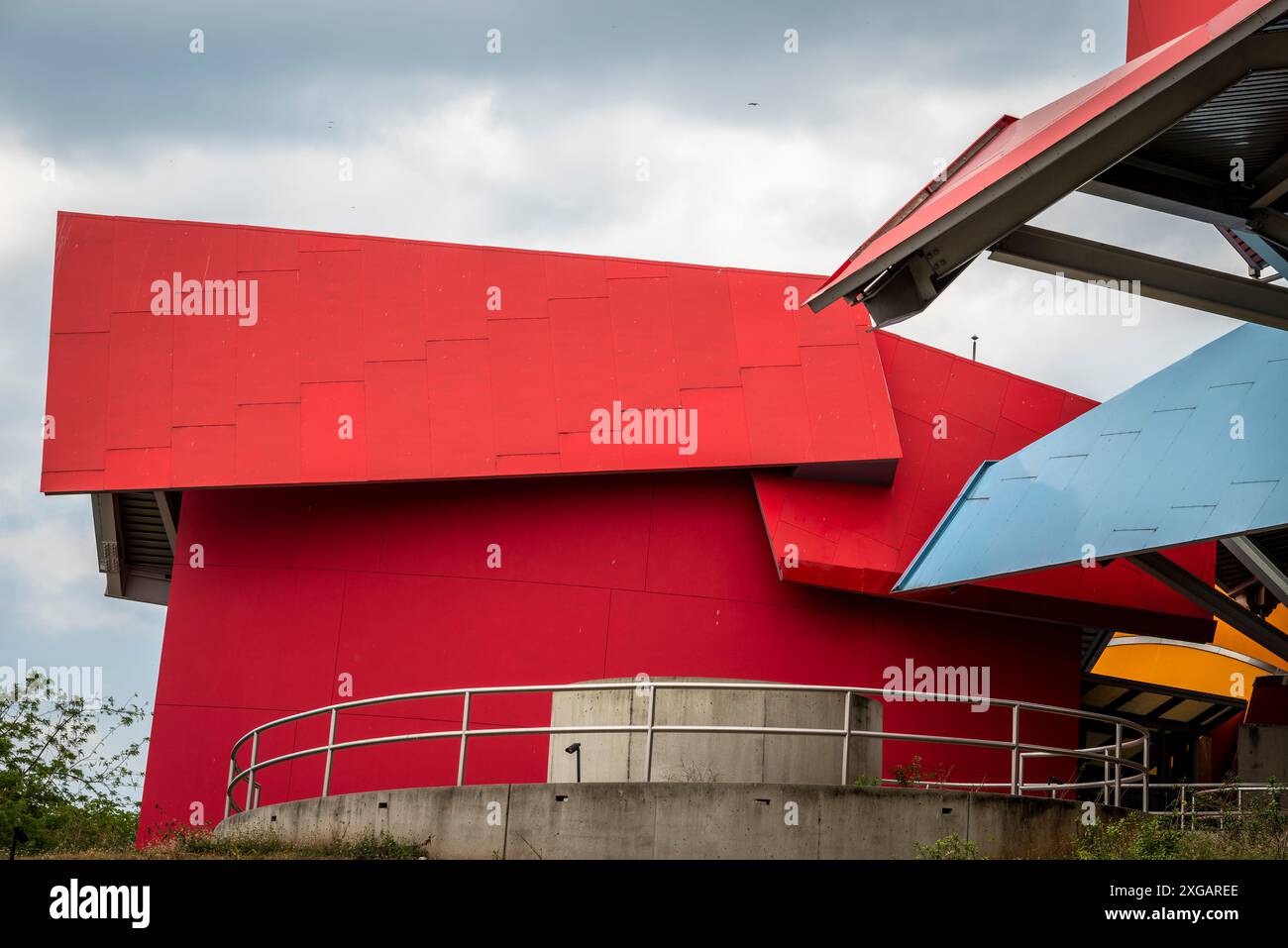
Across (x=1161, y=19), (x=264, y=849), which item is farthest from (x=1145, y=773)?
(x=264, y=849)

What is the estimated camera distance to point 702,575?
1991 centimetres

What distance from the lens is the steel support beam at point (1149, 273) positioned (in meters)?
12.4

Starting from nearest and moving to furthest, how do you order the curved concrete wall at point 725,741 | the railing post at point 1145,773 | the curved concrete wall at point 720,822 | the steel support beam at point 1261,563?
the curved concrete wall at point 720,822, the curved concrete wall at point 725,741, the railing post at point 1145,773, the steel support beam at point 1261,563

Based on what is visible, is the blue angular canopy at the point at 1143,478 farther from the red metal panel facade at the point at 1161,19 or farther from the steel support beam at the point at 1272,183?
the red metal panel facade at the point at 1161,19

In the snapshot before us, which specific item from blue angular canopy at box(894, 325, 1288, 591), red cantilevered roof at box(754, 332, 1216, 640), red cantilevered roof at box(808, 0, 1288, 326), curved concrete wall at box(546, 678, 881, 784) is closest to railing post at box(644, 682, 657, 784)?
curved concrete wall at box(546, 678, 881, 784)

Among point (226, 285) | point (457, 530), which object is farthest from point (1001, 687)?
point (226, 285)

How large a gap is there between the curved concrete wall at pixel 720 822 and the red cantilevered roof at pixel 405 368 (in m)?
7.82

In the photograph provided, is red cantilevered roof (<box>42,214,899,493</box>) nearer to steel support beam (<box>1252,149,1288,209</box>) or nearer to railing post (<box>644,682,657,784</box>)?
railing post (<box>644,682,657,784</box>)

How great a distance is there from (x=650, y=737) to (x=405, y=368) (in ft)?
28.6

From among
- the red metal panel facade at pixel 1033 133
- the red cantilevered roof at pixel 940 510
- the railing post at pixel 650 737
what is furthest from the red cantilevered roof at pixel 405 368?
the red metal panel facade at pixel 1033 133

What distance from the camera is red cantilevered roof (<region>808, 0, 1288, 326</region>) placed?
32.8 ft

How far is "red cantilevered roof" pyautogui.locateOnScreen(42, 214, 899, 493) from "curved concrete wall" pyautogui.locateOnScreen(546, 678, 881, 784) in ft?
21.8

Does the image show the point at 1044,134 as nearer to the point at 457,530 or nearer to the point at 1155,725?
the point at 457,530
